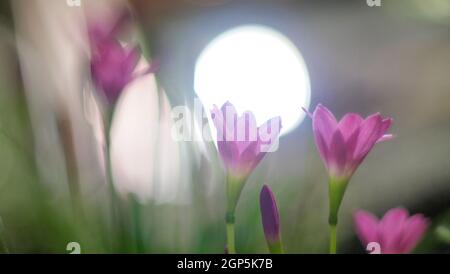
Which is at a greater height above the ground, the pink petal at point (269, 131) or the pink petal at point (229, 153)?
the pink petal at point (269, 131)

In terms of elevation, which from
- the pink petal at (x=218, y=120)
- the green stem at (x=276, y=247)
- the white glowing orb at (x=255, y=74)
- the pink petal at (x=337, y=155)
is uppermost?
the white glowing orb at (x=255, y=74)

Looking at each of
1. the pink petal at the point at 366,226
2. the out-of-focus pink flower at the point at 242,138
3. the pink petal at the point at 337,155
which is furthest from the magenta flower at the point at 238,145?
the pink petal at the point at 366,226

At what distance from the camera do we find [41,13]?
1039 mm

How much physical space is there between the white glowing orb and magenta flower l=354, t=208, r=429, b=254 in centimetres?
23

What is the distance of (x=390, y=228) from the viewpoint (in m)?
1.02

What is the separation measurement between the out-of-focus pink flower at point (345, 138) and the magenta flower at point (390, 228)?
90 millimetres

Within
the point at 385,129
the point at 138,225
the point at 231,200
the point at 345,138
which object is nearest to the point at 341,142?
the point at 345,138

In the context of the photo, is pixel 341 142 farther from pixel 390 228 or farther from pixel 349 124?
pixel 390 228

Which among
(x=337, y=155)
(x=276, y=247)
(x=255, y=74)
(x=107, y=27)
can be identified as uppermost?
(x=107, y=27)

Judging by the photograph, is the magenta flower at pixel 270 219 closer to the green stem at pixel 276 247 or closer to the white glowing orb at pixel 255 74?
the green stem at pixel 276 247

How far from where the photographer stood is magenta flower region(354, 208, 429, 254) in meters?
1.01

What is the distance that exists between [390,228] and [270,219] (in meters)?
0.22

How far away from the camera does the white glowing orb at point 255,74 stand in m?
1.02
